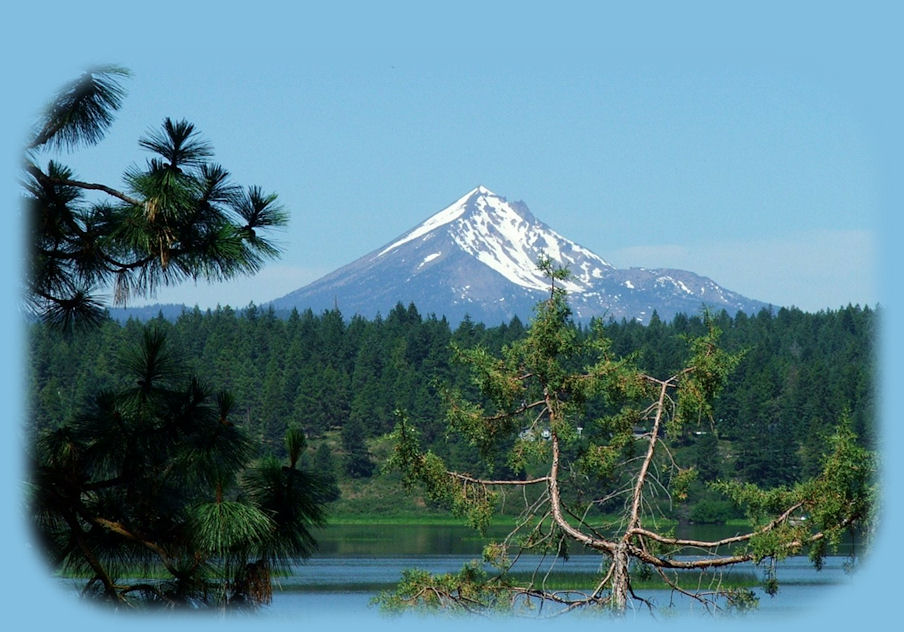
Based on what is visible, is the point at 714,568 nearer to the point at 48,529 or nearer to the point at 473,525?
the point at 473,525

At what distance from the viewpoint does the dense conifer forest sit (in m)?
68.9

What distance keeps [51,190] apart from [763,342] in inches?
3840

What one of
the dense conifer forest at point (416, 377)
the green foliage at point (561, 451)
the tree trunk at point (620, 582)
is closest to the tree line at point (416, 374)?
the dense conifer forest at point (416, 377)

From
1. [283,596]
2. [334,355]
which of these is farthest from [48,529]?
[334,355]

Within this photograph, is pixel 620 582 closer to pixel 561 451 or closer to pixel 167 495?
pixel 561 451

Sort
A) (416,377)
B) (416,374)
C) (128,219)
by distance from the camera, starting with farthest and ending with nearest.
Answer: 1. (416,377)
2. (416,374)
3. (128,219)

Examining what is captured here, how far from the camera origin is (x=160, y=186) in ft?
26.2

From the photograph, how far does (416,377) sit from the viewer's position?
9206 centimetres

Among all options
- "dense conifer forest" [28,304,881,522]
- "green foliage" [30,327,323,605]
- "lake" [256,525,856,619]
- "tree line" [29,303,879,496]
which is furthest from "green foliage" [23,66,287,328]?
"tree line" [29,303,879,496]

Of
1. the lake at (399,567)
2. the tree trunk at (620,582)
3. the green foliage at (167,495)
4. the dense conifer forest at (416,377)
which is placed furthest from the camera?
the dense conifer forest at (416,377)

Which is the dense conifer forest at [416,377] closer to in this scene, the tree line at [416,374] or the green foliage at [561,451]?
the tree line at [416,374]

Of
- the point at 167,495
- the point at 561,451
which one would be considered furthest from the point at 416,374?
the point at 167,495

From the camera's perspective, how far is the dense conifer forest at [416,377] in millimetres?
68875

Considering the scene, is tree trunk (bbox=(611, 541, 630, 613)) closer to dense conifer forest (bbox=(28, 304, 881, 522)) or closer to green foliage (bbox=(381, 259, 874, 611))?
green foliage (bbox=(381, 259, 874, 611))
